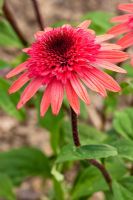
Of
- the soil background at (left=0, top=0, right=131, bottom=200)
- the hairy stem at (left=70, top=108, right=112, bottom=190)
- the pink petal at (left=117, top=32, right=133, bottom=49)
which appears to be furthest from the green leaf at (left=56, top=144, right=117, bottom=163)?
the soil background at (left=0, top=0, right=131, bottom=200)

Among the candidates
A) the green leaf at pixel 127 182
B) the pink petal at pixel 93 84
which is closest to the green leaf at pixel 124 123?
the green leaf at pixel 127 182

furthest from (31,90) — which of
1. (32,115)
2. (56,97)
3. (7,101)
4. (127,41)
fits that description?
(32,115)

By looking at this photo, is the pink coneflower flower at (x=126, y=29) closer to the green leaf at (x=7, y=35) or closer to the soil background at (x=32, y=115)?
the green leaf at (x=7, y=35)

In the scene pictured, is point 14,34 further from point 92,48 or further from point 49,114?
point 92,48

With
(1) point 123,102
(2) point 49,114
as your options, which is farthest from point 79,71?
(1) point 123,102

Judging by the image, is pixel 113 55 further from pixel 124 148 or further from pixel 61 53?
pixel 124 148

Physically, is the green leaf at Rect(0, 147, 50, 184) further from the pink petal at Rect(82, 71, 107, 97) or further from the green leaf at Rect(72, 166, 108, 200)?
the pink petal at Rect(82, 71, 107, 97)
